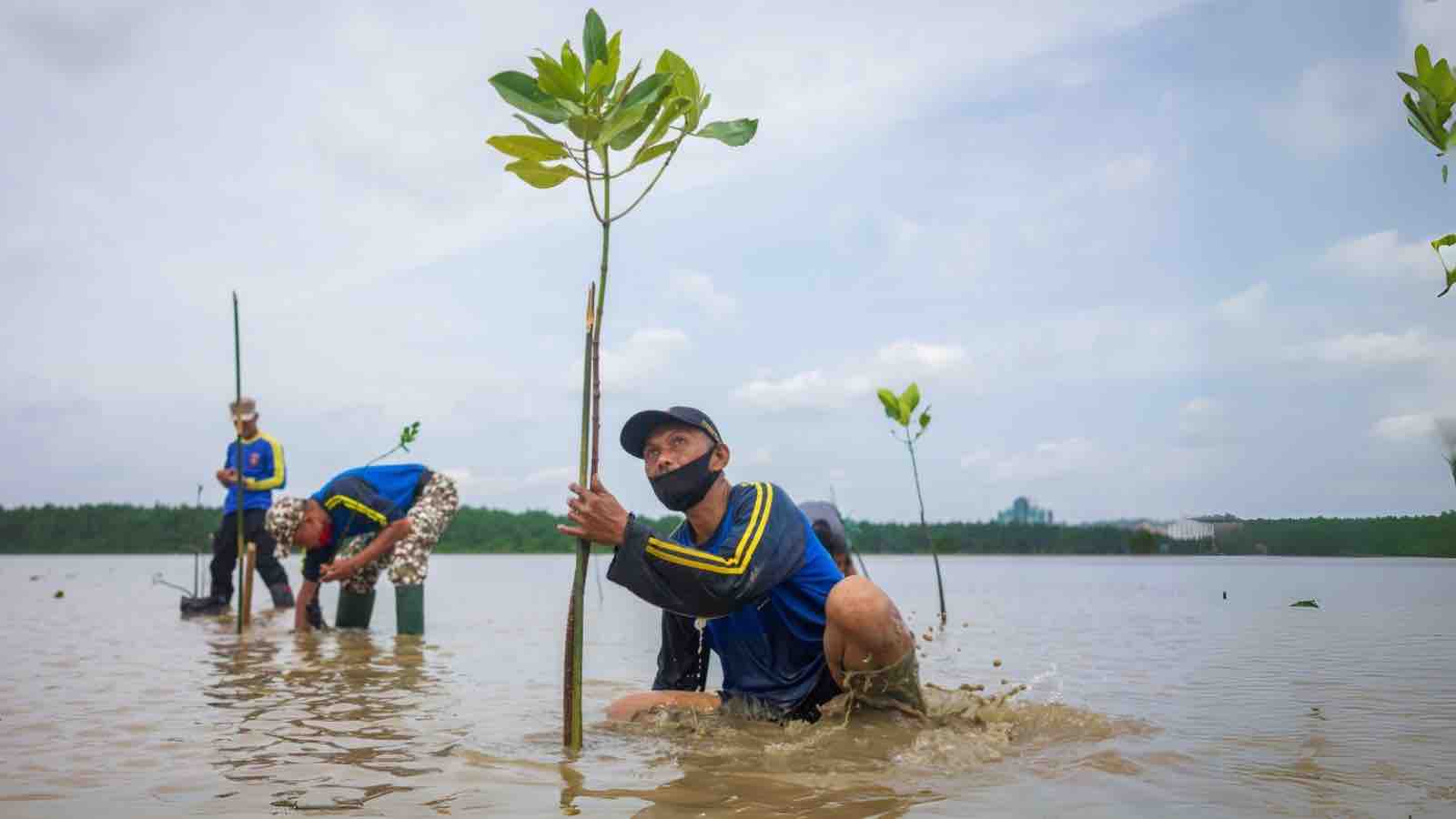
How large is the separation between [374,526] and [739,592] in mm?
5984

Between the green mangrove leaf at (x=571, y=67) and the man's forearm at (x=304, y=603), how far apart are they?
22.6 ft

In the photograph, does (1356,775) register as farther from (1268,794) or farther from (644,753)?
(644,753)

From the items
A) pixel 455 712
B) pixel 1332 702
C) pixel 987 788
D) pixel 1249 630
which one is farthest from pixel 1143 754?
pixel 1249 630

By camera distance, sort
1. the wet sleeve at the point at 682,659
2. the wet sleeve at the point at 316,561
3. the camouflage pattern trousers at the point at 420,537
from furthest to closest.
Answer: the wet sleeve at the point at 316,561 → the camouflage pattern trousers at the point at 420,537 → the wet sleeve at the point at 682,659

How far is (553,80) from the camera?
3.41 meters

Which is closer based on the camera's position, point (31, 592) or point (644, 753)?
point (644, 753)

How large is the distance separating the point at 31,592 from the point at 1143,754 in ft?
58.6

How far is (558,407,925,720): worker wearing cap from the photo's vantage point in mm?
3557

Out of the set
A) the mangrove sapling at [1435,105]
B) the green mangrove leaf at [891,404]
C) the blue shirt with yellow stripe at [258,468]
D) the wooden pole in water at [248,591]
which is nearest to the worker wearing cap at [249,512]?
the blue shirt with yellow stripe at [258,468]

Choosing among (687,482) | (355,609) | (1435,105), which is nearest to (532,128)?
(687,482)

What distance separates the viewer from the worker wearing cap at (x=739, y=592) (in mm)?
3557

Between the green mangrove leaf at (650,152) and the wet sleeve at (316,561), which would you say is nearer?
the green mangrove leaf at (650,152)

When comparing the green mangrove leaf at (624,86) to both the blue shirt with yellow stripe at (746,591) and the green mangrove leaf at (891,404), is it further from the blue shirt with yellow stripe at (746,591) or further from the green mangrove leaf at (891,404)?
the green mangrove leaf at (891,404)

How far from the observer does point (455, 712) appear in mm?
5039
